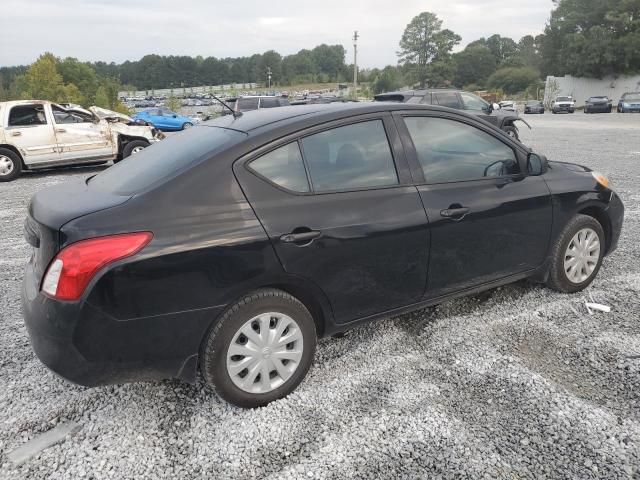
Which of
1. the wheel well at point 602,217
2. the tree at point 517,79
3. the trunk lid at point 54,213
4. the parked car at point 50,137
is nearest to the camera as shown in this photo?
the trunk lid at point 54,213

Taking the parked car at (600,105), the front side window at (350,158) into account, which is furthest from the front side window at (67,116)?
the parked car at (600,105)

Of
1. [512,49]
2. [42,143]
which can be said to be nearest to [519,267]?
[42,143]

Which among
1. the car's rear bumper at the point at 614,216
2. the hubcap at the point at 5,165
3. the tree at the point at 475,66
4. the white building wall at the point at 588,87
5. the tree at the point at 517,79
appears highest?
the tree at the point at 475,66

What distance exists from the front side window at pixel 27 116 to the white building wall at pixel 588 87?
52696 millimetres

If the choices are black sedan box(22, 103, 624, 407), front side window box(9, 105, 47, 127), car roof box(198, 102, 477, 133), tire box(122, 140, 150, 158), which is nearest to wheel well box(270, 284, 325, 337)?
black sedan box(22, 103, 624, 407)

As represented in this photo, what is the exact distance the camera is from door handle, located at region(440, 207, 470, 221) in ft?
10.0

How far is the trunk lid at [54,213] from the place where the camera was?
7.48 ft

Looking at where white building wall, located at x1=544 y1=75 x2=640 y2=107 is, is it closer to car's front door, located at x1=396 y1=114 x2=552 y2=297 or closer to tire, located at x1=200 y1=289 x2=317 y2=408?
car's front door, located at x1=396 y1=114 x2=552 y2=297

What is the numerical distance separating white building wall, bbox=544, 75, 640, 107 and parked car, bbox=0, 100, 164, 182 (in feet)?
170

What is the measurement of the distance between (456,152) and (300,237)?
1.34m

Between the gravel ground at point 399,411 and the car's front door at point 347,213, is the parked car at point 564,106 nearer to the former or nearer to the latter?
the gravel ground at point 399,411

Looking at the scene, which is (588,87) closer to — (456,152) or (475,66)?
(475,66)

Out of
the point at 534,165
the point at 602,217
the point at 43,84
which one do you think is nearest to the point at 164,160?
the point at 534,165

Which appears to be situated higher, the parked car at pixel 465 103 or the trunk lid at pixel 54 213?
the parked car at pixel 465 103
